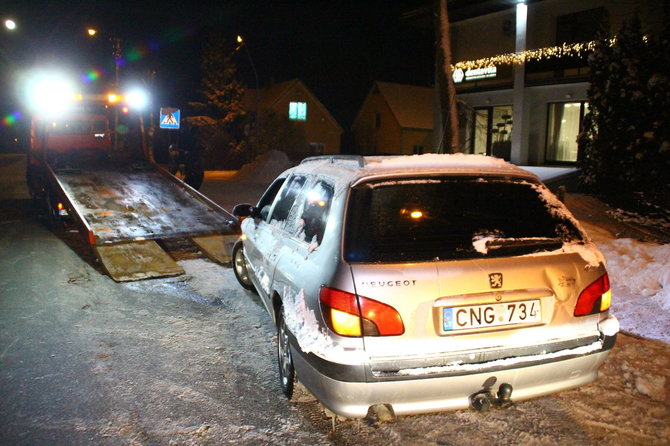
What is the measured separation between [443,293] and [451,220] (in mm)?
552

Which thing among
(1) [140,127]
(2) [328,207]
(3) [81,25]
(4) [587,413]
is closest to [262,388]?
(2) [328,207]

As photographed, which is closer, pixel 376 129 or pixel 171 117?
pixel 171 117

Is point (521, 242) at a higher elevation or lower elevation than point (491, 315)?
higher

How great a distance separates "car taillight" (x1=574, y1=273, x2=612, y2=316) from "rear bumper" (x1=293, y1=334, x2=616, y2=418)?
0.76ft

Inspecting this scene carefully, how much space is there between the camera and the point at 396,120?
45.1 m

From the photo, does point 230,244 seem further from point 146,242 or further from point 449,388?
point 449,388

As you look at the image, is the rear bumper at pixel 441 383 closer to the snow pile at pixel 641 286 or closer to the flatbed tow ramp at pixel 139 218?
the snow pile at pixel 641 286

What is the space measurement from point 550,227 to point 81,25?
52.7ft

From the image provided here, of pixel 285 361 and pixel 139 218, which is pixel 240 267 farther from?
pixel 139 218

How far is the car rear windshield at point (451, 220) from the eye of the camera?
122 inches

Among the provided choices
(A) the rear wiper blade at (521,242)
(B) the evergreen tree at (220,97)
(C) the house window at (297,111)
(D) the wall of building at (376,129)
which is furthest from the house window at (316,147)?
(A) the rear wiper blade at (521,242)

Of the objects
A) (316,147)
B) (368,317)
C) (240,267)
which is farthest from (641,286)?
(316,147)

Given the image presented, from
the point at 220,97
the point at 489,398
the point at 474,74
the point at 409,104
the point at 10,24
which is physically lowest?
the point at 489,398

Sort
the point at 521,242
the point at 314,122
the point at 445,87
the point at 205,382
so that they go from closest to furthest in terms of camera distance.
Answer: the point at 521,242
the point at 205,382
the point at 445,87
the point at 314,122
